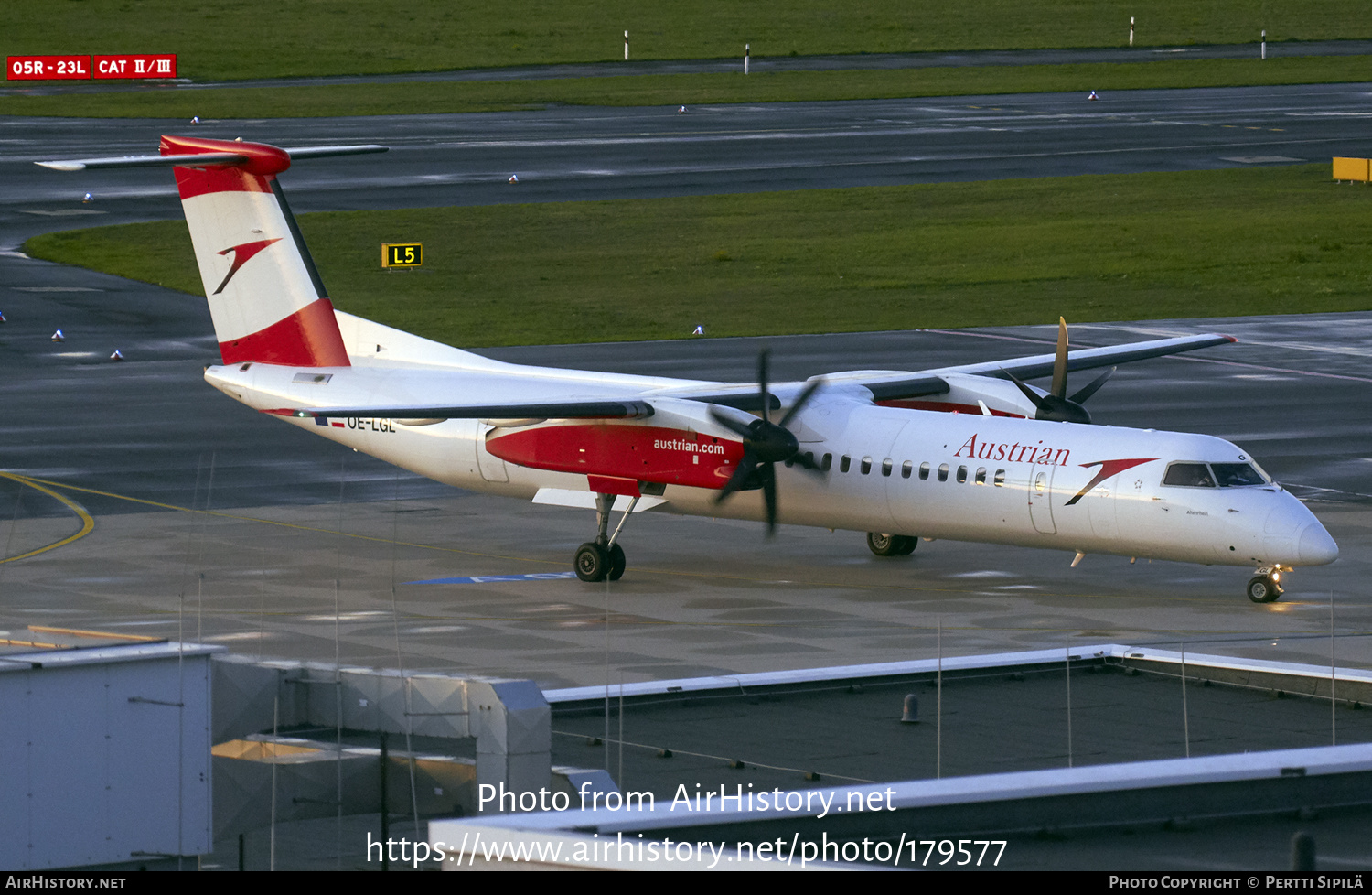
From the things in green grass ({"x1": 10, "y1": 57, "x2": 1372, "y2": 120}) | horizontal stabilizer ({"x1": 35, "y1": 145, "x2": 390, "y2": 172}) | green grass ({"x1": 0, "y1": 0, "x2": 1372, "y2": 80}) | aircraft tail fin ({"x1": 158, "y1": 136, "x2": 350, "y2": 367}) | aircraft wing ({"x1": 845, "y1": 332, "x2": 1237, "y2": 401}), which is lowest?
aircraft wing ({"x1": 845, "y1": 332, "x2": 1237, "y2": 401})

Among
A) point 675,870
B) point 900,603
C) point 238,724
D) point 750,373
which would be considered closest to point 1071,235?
point 750,373

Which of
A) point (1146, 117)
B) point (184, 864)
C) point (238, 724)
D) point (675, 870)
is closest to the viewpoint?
point (675, 870)

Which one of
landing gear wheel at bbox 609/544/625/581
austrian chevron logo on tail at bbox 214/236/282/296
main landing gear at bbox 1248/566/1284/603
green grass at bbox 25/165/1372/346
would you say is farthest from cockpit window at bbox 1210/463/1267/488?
green grass at bbox 25/165/1372/346

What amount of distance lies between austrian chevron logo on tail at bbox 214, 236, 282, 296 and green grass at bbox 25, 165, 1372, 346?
2201cm

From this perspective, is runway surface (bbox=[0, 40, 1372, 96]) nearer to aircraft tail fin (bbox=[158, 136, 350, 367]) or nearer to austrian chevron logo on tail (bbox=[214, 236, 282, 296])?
aircraft tail fin (bbox=[158, 136, 350, 367])

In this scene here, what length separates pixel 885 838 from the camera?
55.1ft

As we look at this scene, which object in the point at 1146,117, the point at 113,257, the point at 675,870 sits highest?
the point at 1146,117

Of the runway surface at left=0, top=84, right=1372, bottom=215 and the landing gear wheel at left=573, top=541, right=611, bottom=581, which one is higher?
the runway surface at left=0, top=84, right=1372, bottom=215

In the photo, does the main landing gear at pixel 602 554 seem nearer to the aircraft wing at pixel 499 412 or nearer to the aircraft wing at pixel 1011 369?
the aircraft wing at pixel 499 412

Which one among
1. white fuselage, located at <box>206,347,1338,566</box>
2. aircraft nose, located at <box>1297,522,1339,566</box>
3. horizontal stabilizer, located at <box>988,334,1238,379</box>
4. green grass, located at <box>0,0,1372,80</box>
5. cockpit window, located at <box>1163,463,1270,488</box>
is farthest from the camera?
green grass, located at <box>0,0,1372,80</box>

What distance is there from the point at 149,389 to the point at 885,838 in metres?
42.2

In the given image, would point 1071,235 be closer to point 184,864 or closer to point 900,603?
point 900,603

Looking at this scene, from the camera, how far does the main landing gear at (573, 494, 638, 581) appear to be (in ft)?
123

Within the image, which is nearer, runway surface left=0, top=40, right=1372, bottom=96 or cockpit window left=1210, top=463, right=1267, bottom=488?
cockpit window left=1210, top=463, right=1267, bottom=488
